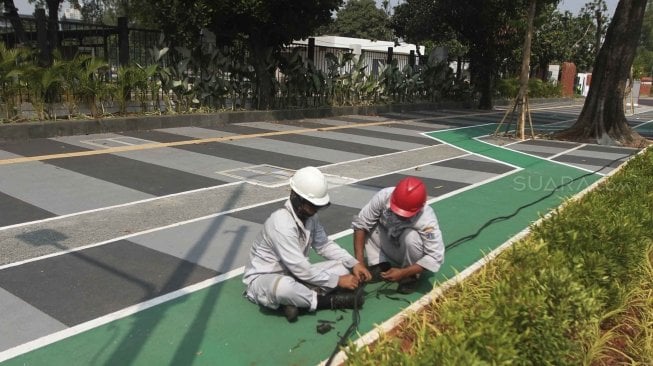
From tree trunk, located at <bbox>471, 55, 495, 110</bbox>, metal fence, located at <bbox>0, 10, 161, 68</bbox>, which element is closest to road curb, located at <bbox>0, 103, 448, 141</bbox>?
metal fence, located at <bbox>0, 10, 161, 68</bbox>

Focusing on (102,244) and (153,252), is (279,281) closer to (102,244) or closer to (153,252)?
(153,252)

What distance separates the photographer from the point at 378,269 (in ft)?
14.2

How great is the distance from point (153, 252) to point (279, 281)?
1.64 m

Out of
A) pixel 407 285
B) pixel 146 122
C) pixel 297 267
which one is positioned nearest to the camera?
pixel 297 267

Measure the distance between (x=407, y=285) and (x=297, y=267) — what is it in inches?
38.6

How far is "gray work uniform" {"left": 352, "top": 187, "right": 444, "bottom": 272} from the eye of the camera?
13.1ft

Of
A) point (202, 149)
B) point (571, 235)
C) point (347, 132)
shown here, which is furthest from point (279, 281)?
point (347, 132)

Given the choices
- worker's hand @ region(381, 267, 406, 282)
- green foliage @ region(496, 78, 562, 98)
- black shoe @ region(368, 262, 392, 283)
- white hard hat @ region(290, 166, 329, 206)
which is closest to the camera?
white hard hat @ region(290, 166, 329, 206)

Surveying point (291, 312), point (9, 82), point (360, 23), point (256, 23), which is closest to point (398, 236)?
point (291, 312)

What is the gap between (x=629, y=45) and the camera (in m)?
12.9

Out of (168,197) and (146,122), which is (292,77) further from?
(168,197)

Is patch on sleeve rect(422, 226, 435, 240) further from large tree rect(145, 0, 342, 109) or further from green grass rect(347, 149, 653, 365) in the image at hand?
large tree rect(145, 0, 342, 109)

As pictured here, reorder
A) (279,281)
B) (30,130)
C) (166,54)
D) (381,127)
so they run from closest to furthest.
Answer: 1. (279,281)
2. (30,130)
3. (166,54)
4. (381,127)

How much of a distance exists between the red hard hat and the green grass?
0.62 m
